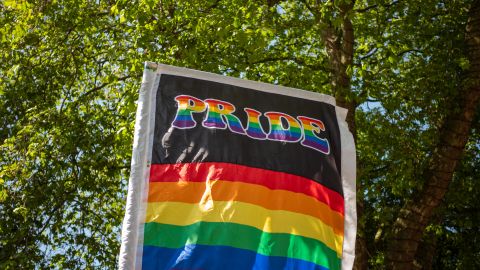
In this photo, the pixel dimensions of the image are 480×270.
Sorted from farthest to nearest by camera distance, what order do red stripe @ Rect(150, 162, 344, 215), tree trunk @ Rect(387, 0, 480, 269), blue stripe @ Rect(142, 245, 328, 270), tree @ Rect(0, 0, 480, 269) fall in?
1. tree trunk @ Rect(387, 0, 480, 269)
2. tree @ Rect(0, 0, 480, 269)
3. red stripe @ Rect(150, 162, 344, 215)
4. blue stripe @ Rect(142, 245, 328, 270)

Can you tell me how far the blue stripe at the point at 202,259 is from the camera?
14.3 feet

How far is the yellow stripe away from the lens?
177 inches

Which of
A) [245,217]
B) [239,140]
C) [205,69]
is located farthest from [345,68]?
[245,217]

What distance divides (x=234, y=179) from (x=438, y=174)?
646 cm

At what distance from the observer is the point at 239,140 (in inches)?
192

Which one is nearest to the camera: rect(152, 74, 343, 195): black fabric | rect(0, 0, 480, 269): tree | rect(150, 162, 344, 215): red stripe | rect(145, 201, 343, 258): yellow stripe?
rect(145, 201, 343, 258): yellow stripe

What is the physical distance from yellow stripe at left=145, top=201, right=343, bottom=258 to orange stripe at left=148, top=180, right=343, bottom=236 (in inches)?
1.3

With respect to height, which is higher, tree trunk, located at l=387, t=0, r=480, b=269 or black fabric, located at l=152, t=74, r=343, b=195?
tree trunk, located at l=387, t=0, r=480, b=269

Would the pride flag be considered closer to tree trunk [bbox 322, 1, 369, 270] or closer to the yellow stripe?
the yellow stripe

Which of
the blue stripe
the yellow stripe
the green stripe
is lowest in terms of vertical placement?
the blue stripe

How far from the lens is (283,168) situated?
4902 mm

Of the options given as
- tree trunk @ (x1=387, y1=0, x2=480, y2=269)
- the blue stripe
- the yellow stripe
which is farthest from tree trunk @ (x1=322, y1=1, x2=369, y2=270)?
the blue stripe

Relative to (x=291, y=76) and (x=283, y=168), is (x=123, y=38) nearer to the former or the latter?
(x=291, y=76)

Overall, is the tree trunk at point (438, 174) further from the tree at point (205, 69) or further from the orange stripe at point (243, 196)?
the orange stripe at point (243, 196)
